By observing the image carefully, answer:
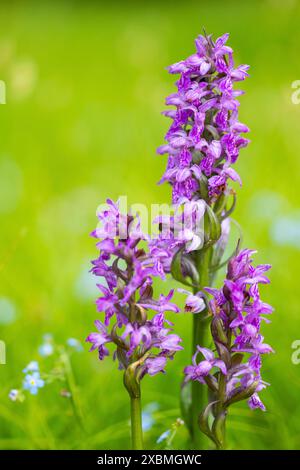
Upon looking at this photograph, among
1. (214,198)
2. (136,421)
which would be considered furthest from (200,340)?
(214,198)

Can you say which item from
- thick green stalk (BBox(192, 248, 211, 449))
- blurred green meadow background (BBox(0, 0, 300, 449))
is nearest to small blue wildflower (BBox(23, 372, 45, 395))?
blurred green meadow background (BBox(0, 0, 300, 449))

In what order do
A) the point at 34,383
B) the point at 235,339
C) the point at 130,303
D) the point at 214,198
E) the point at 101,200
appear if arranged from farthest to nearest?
the point at 101,200, the point at 34,383, the point at 214,198, the point at 235,339, the point at 130,303

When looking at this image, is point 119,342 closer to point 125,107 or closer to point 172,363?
point 172,363

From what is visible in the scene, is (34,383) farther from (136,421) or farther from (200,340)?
(200,340)

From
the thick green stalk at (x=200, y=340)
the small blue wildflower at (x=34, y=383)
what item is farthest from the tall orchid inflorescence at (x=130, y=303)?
the small blue wildflower at (x=34, y=383)

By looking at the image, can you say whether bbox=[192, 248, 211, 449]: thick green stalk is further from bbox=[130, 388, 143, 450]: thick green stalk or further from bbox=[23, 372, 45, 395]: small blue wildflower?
bbox=[23, 372, 45, 395]: small blue wildflower

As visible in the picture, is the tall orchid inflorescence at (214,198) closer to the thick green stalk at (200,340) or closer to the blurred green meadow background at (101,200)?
the thick green stalk at (200,340)
